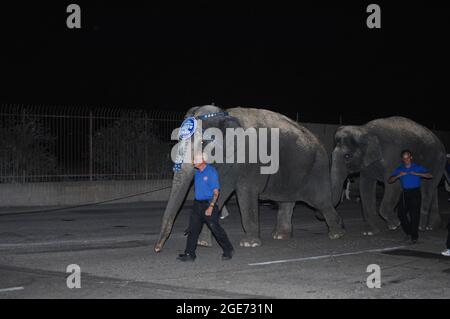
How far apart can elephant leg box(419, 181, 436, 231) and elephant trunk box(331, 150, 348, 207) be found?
1.87 metres

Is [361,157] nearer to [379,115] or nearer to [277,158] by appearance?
[277,158]

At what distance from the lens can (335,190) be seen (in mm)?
14875

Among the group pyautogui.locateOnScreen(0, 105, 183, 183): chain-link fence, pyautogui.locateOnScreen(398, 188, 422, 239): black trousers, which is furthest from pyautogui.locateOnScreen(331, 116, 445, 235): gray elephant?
pyautogui.locateOnScreen(0, 105, 183, 183): chain-link fence

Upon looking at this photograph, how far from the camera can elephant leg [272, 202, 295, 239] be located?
13.9 m

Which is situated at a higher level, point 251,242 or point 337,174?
point 337,174

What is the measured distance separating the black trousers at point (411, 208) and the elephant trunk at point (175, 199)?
3999 mm

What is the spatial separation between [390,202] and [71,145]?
32.8ft

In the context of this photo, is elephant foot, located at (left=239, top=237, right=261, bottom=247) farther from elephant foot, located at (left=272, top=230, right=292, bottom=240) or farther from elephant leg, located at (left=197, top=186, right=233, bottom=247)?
elephant foot, located at (left=272, top=230, right=292, bottom=240)

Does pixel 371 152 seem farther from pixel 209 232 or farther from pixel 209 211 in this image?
pixel 209 211

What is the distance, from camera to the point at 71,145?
21.2 m

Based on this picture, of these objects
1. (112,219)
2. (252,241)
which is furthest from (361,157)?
(112,219)

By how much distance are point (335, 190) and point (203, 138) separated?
422 centimetres

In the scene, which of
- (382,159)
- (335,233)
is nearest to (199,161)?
(335,233)

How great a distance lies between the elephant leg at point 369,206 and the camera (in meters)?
14.8
